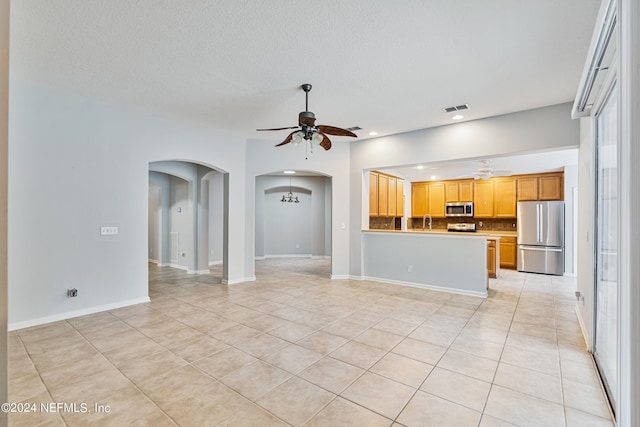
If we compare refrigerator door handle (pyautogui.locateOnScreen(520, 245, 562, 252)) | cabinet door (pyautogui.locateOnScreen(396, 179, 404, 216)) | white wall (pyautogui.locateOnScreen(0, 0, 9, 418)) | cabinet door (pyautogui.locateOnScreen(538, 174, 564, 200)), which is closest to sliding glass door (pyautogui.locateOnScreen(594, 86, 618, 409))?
white wall (pyautogui.locateOnScreen(0, 0, 9, 418))

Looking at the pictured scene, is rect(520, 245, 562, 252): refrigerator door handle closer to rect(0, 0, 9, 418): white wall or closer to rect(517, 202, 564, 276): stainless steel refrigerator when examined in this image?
rect(517, 202, 564, 276): stainless steel refrigerator

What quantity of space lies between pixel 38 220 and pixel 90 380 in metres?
2.40

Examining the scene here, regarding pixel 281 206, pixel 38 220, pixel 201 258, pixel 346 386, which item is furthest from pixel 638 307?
pixel 281 206

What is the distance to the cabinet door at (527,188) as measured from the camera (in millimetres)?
7548

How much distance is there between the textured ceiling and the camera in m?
2.35

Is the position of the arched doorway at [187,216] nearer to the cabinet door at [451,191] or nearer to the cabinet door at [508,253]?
the cabinet door at [451,191]

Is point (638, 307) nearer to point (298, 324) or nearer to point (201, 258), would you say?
point (298, 324)

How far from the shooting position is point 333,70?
329 centimetres

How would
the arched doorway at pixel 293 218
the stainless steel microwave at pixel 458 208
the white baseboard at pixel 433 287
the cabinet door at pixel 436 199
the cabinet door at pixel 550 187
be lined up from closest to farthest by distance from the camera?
the white baseboard at pixel 433 287 < the cabinet door at pixel 550 187 < the stainless steel microwave at pixel 458 208 < the cabinet door at pixel 436 199 < the arched doorway at pixel 293 218

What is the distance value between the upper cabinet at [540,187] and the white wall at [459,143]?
3781 millimetres

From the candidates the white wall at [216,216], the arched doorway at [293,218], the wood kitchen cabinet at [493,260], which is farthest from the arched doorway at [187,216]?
the wood kitchen cabinet at [493,260]

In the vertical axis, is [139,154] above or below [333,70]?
below

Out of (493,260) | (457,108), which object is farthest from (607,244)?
(493,260)

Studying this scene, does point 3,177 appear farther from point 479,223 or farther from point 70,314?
point 479,223
